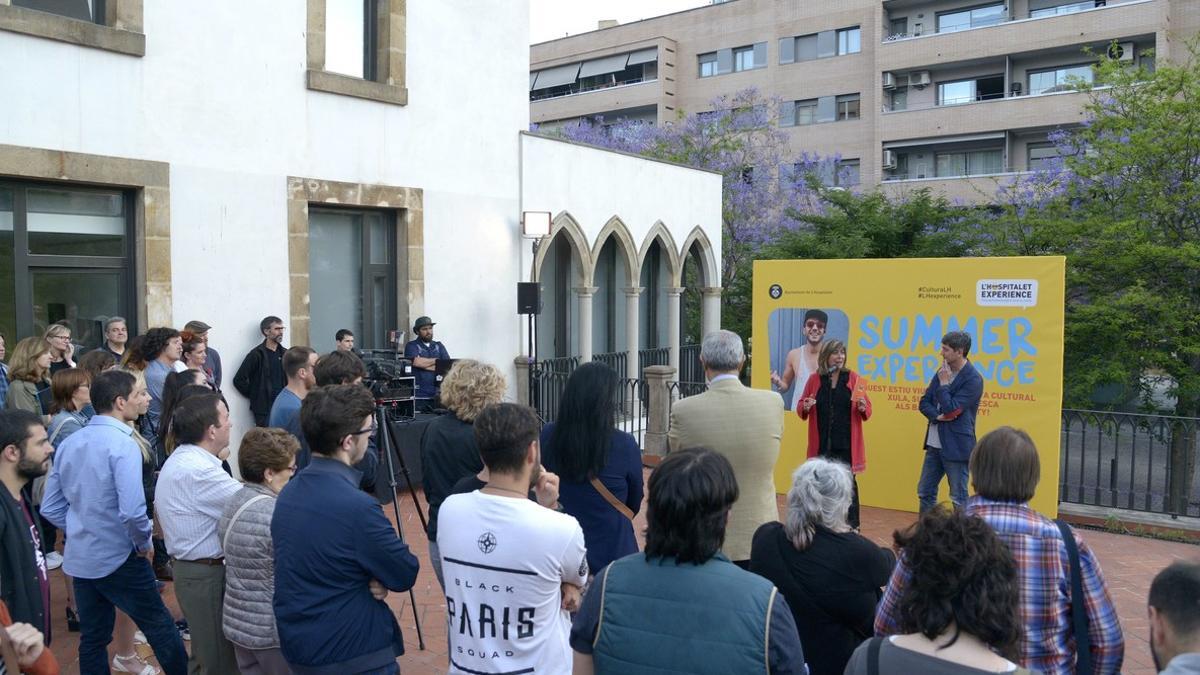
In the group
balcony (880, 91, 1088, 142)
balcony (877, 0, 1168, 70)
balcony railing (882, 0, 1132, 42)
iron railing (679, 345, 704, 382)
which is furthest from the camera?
balcony (880, 91, 1088, 142)

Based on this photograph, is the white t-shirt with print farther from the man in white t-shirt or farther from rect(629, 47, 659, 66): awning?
rect(629, 47, 659, 66): awning

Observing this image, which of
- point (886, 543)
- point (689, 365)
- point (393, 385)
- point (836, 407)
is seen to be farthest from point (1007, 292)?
point (689, 365)

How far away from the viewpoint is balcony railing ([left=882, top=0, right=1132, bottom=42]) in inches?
1272

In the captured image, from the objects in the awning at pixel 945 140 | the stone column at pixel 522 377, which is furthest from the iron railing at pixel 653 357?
the awning at pixel 945 140

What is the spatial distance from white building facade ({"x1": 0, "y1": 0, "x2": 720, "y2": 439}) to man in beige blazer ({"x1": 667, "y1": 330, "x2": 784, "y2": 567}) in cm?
625

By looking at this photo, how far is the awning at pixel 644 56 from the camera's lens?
147 feet

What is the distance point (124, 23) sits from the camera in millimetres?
8297

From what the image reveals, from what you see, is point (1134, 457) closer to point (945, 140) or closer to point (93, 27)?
point (93, 27)

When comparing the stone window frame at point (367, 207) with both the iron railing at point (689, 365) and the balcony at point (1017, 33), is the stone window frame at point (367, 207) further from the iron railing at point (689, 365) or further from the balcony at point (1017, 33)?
the balcony at point (1017, 33)

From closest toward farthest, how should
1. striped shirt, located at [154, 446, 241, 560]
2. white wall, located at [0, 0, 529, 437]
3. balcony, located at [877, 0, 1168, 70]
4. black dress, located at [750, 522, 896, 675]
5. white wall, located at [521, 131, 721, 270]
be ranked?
black dress, located at [750, 522, 896, 675] → striped shirt, located at [154, 446, 241, 560] → white wall, located at [0, 0, 529, 437] → white wall, located at [521, 131, 721, 270] → balcony, located at [877, 0, 1168, 70]

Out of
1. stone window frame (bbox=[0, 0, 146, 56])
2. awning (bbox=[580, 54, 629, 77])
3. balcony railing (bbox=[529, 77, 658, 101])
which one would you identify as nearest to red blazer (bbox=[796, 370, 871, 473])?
stone window frame (bbox=[0, 0, 146, 56])

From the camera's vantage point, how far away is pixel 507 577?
9.00ft

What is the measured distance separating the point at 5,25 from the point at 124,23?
39.4 inches

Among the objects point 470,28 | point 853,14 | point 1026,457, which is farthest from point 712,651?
point 853,14
